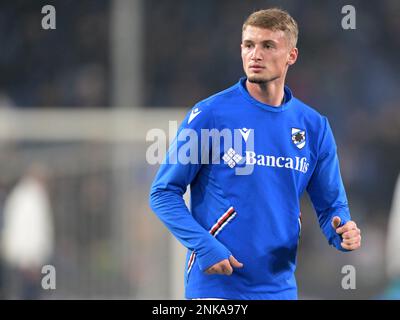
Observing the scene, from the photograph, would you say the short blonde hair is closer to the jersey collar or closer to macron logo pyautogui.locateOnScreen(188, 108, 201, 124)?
the jersey collar

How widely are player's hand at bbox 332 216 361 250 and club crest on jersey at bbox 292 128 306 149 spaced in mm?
425

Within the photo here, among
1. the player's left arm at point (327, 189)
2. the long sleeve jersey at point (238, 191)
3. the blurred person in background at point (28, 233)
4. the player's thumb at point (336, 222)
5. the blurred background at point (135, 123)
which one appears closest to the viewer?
the long sleeve jersey at point (238, 191)

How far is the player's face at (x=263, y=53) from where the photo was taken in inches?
208

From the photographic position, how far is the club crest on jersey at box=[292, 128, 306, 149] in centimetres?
541

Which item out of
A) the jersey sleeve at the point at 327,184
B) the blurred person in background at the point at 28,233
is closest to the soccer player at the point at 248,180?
the jersey sleeve at the point at 327,184

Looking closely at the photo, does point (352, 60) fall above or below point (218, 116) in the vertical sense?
above

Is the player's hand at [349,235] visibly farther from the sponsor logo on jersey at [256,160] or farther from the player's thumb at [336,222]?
the sponsor logo on jersey at [256,160]

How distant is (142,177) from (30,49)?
4.91 m

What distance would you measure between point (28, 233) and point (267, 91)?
5.68 m

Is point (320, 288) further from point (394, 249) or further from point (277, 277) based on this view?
point (277, 277)

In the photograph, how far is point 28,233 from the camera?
10539 mm

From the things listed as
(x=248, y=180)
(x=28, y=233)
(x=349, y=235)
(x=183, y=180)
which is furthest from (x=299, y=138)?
(x=28, y=233)

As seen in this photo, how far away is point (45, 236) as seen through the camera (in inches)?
406
